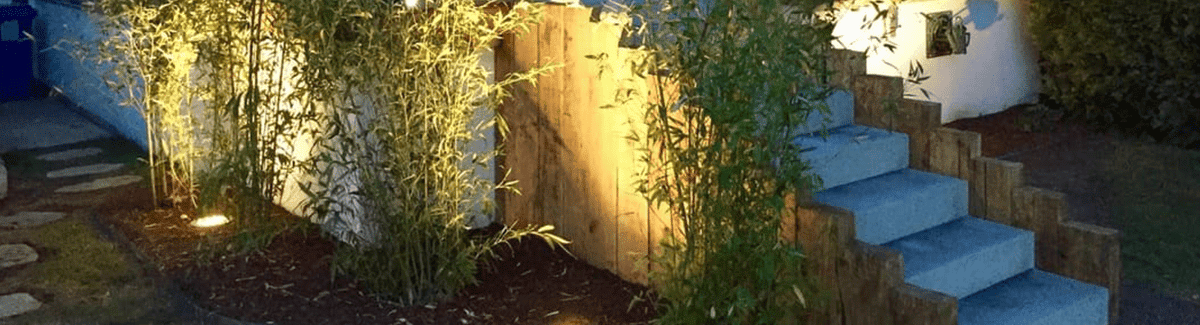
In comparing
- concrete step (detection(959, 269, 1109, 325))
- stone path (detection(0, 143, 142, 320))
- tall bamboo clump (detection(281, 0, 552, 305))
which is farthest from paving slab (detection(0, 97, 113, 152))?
concrete step (detection(959, 269, 1109, 325))

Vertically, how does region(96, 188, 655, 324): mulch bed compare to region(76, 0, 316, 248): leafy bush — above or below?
below

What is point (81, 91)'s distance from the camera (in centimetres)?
1073

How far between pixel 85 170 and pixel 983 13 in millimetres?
6380

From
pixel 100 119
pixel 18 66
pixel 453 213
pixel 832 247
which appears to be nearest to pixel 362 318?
pixel 453 213

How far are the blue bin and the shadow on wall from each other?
784 cm

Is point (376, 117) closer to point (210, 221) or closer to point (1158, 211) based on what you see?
point (210, 221)

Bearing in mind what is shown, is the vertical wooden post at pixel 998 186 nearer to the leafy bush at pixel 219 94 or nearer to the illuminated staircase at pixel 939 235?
the illuminated staircase at pixel 939 235

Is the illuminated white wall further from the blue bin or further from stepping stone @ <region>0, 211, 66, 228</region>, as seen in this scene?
the blue bin

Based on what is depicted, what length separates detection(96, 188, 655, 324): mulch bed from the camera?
538 centimetres

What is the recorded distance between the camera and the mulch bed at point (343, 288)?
5375mm

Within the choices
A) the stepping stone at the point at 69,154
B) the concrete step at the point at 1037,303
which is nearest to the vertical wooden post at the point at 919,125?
the concrete step at the point at 1037,303

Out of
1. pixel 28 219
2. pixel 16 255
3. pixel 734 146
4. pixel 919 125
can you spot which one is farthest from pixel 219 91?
pixel 919 125

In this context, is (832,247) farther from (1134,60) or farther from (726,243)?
(1134,60)

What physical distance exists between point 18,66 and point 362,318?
7687 millimetres
